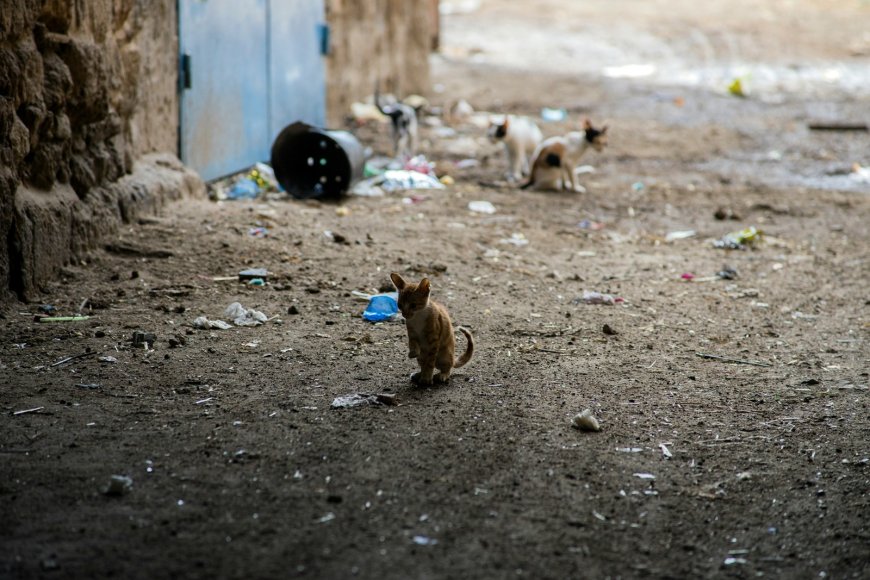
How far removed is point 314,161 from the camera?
342 inches

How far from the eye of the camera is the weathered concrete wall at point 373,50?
11984 millimetres

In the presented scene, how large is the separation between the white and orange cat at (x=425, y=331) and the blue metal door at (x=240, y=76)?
4.17m

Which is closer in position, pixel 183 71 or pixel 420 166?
pixel 183 71

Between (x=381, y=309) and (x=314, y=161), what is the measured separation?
11.0 feet

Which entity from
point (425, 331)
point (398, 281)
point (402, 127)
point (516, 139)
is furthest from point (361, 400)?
point (402, 127)

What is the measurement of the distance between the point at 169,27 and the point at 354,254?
235 cm

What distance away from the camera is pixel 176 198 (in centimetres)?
732

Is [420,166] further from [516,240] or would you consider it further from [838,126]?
[838,126]

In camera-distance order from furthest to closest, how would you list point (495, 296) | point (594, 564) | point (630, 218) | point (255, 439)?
1. point (630, 218)
2. point (495, 296)
3. point (255, 439)
4. point (594, 564)

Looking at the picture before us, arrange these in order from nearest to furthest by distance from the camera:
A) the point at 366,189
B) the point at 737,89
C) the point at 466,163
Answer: the point at 366,189 < the point at 466,163 < the point at 737,89

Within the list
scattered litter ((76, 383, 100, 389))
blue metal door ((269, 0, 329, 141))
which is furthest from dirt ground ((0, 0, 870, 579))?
blue metal door ((269, 0, 329, 141))

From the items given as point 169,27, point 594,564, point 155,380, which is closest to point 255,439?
point 155,380

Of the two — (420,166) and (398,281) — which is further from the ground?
(398,281)

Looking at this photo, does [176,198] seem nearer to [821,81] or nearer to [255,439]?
[255,439]
